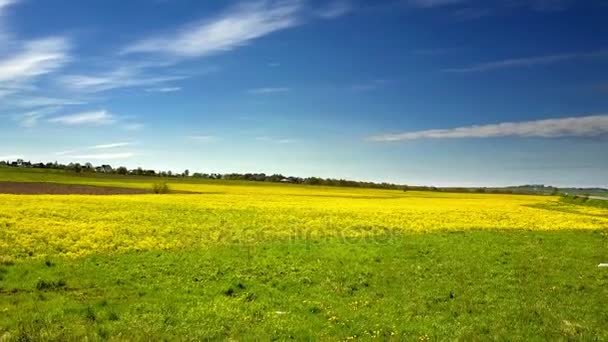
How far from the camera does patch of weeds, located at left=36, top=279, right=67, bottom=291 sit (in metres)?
18.3

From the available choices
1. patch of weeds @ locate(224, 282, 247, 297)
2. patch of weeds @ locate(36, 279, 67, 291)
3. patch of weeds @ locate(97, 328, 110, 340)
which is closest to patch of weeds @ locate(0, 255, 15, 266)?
patch of weeds @ locate(36, 279, 67, 291)

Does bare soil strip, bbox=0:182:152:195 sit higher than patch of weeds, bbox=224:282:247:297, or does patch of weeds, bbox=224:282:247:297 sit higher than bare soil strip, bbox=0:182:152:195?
bare soil strip, bbox=0:182:152:195

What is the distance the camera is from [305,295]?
1845 centimetres

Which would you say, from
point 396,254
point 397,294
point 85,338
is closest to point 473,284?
point 397,294

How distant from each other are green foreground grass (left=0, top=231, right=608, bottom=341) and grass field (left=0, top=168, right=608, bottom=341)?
0.21 ft

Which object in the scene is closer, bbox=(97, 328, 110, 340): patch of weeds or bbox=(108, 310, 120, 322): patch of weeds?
bbox=(97, 328, 110, 340): patch of weeds

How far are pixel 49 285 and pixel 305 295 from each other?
9.04 m

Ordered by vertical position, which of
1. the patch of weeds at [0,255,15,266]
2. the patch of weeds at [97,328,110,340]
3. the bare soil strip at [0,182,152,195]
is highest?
the bare soil strip at [0,182,152,195]

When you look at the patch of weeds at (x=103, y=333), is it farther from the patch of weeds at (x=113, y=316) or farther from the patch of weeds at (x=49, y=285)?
the patch of weeds at (x=49, y=285)

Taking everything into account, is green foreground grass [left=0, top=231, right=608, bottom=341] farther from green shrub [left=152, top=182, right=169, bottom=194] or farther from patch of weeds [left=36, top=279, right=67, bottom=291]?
green shrub [left=152, top=182, right=169, bottom=194]

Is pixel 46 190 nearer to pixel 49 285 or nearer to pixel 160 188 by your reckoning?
pixel 160 188

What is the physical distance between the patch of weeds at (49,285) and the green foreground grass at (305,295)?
5 cm

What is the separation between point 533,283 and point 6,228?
93.7 feet

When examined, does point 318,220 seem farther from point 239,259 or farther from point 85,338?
point 85,338
